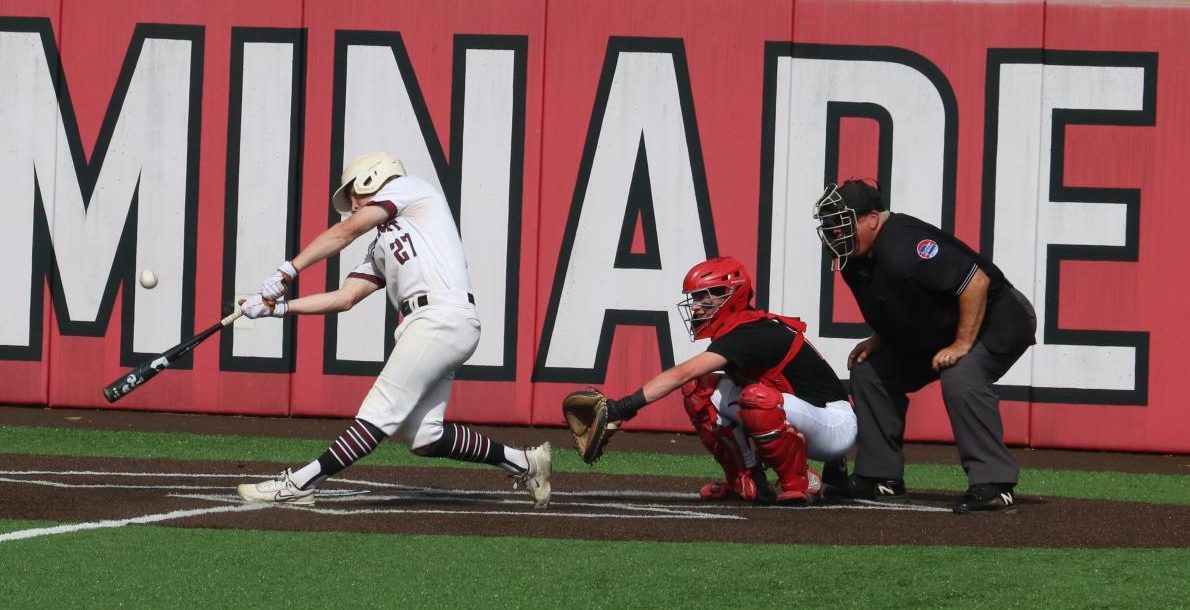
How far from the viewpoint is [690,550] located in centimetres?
620

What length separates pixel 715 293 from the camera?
7574 mm

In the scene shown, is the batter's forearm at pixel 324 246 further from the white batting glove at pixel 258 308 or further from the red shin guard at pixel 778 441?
the red shin guard at pixel 778 441

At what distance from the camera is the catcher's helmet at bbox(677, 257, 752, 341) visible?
7.54m

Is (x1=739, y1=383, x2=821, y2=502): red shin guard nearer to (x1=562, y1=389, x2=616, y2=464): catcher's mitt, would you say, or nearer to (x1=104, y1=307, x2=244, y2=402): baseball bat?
(x1=562, y1=389, x2=616, y2=464): catcher's mitt

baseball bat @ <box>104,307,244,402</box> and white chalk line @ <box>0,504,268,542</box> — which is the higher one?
baseball bat @ <box>104,307,244,402</box>

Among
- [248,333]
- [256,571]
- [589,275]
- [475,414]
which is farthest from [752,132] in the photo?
[256,571]

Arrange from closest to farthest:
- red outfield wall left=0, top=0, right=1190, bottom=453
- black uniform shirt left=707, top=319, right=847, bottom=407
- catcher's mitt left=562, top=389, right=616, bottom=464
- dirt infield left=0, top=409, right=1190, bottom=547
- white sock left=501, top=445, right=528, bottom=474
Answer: dirt infield left=0, top=409, right=1190, bottom=547 < catcher's mitt left=562, top=389, right=616, bottom=464 < white sock left=501, top=445, right=528, bottom=474 < black uniform shirt left=707, top=319, right=847, bottom=407 < red outfield wall left=0, top=0, right=1190, bottom=453

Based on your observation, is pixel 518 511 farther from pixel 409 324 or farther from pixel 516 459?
pixel 409 324

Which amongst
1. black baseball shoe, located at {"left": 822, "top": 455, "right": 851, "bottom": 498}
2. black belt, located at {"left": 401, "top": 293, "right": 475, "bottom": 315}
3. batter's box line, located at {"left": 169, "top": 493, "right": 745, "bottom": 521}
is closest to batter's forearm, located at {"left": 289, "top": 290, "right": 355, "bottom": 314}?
black belt, located at {"left": 401, "top": 293, "right": 475, "bottom": 315}

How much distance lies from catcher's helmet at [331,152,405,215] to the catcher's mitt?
4.18 ft

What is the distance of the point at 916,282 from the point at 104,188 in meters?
6.58

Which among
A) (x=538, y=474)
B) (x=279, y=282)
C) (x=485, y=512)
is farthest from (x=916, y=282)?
(x=279, y=282)

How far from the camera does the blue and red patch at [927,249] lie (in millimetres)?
7535

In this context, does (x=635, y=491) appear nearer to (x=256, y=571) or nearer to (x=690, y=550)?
(x=690, y=550)
